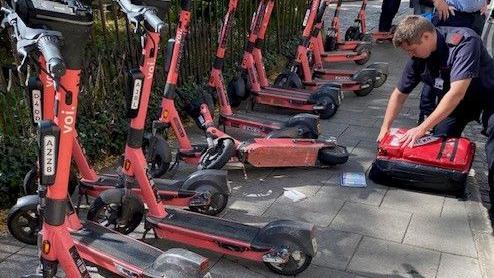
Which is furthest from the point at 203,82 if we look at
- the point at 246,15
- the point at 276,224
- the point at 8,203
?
the point at 276,224

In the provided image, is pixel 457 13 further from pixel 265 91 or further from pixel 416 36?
pixel 265 91

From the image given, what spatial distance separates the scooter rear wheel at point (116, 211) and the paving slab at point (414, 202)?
2098 millimetres

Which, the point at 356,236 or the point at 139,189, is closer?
the point at 139,189

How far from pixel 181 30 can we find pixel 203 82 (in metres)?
2.25

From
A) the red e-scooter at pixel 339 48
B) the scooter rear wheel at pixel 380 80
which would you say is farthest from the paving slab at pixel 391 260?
the red e-scooter at pixel 339 48

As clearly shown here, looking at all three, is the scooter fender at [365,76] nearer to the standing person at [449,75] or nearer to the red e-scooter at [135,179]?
the standing person at [449,75]

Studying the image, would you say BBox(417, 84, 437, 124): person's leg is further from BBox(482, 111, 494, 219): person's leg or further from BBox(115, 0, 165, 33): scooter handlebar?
BBox(115, 0, 165, 33): scooter handlebar

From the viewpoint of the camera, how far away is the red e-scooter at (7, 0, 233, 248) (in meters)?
3.02

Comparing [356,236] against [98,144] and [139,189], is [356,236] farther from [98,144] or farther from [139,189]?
[98,144]

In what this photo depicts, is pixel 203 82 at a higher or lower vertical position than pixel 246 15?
lower

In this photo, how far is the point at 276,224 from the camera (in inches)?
134

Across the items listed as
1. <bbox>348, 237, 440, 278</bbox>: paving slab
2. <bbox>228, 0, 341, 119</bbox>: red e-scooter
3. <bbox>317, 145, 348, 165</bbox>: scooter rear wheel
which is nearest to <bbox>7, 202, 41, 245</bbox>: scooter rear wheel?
<bbox>348, 237, 440, 278</bbox>: paving slab

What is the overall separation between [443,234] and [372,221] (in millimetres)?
537

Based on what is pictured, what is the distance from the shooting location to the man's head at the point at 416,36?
409 centimetres
